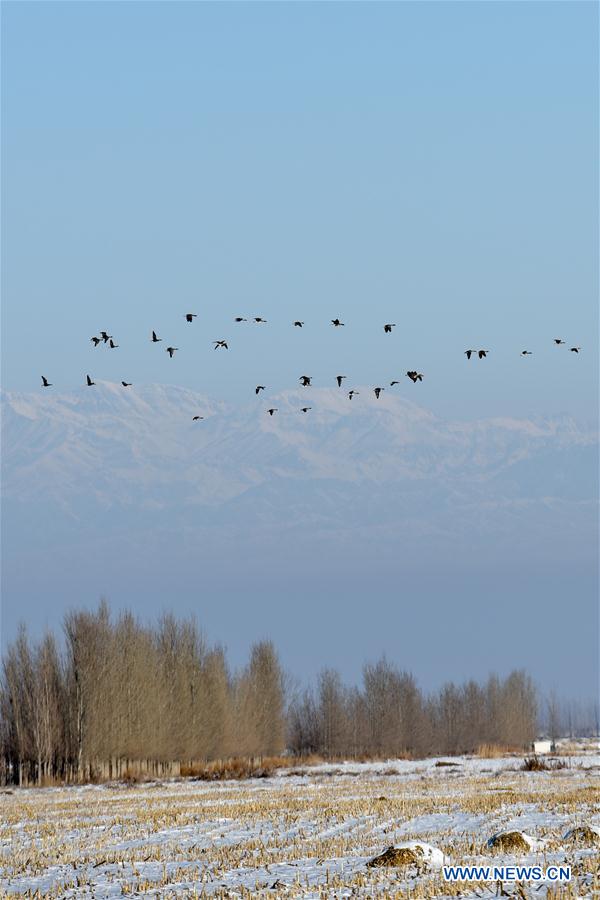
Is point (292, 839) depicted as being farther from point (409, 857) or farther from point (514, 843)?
point (409, 857)

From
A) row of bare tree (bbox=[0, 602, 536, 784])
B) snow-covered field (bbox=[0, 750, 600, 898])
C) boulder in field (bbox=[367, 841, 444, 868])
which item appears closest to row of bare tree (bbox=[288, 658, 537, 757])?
row of bare tree (bbox=[0, 602, 536, 784])

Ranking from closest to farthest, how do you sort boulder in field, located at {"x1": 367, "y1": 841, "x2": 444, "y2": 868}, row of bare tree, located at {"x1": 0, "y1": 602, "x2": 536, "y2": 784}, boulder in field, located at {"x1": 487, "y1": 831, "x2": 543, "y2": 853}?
boulder in field, located at {"x1": 367, "y1": 841, "x2": 444, "y2": 868} → boulder in field, located at {"x1": 487, "y1": 831, "x2": 543, "y2": 853} → row of bare tree, located at {"x1": 0, "y1": 602, "x2": 536, "y2": 784}

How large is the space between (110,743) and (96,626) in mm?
6486

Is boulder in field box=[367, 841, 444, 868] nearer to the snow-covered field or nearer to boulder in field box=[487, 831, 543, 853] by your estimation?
the snow-covered field

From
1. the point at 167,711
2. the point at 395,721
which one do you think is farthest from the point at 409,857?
the point at 395,721

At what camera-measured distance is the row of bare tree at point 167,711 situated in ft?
217

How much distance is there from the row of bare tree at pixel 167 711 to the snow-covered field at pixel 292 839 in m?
21.8

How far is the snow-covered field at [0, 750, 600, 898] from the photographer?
18.9 meters

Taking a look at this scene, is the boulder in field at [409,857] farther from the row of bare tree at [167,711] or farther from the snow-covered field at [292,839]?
the row of bare tree at [167,711]

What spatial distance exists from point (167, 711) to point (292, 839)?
50.6 m

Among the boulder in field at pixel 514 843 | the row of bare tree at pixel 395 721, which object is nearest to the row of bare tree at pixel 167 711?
the row of bare tree at pixel 395 721

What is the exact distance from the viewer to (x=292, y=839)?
2511cm

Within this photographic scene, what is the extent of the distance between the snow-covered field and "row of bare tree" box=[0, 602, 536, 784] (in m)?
21.8

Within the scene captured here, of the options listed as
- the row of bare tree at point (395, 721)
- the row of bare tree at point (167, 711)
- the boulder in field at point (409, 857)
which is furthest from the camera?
the row of bare tree at point (395, 721)
